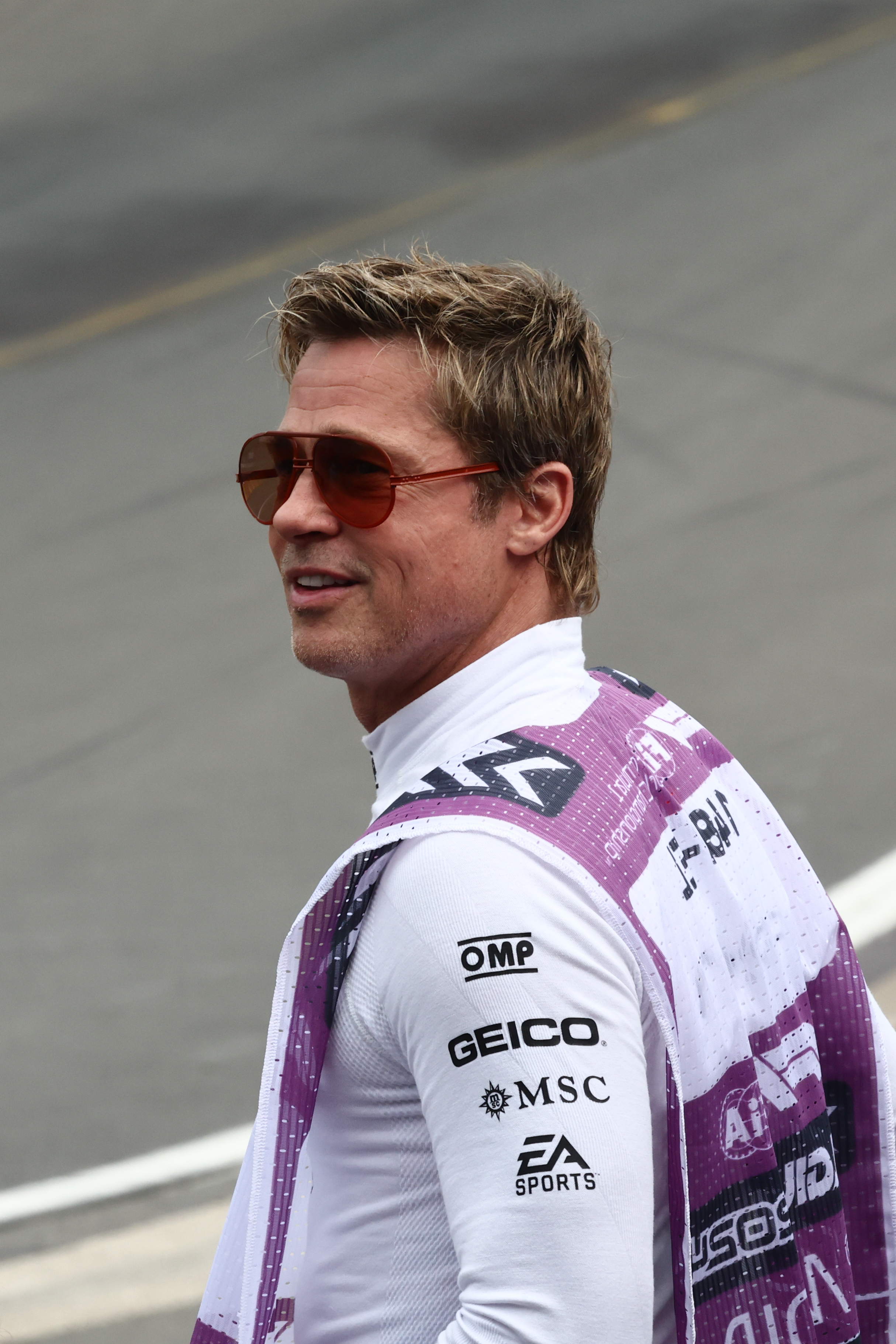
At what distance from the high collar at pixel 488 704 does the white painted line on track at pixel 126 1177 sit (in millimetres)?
2500

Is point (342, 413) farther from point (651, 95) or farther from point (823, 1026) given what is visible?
point (651, 95)

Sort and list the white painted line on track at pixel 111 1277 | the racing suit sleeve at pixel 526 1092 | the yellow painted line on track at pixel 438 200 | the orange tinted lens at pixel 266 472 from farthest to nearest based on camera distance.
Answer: the yellow painted line on track at pixel 438 200 → the white painted line on track at pixel 111 1277 → the orange tinted lens at pixel 266 472 → the racing suit sleeve at pixel 526 1092

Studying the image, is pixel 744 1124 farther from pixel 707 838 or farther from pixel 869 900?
pixel 869 900

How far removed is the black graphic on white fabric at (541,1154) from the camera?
1354 millimetres

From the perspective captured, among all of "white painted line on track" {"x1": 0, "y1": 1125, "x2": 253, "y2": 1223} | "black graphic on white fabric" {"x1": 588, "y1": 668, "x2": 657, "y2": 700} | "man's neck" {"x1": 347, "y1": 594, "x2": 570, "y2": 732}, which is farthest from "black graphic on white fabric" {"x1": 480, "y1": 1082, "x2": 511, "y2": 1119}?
"white painted line on track" {"x1": 0, "y1": 1125, "x2": 253, "y2": 1223}

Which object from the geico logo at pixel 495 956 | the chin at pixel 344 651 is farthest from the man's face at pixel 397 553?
the geico logo at pixel 495 956

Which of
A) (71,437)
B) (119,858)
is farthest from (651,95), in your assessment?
(119,858)

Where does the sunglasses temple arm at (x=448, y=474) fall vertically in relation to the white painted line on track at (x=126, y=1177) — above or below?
above

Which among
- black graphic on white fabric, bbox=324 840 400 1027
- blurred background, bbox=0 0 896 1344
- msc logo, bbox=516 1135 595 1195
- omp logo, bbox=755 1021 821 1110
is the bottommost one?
msc logo, bbox=516 1135 595 1195

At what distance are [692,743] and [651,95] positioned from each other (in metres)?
10.2

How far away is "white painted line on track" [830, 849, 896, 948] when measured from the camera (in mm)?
4621

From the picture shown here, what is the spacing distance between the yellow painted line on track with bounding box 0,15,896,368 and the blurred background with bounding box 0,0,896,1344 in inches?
1.1

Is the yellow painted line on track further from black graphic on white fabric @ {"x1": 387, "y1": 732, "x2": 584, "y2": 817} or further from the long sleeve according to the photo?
the long sleeve

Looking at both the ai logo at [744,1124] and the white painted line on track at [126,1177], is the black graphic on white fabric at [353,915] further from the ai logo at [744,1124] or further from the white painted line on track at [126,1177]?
the white painted line on track at [126,1177]
